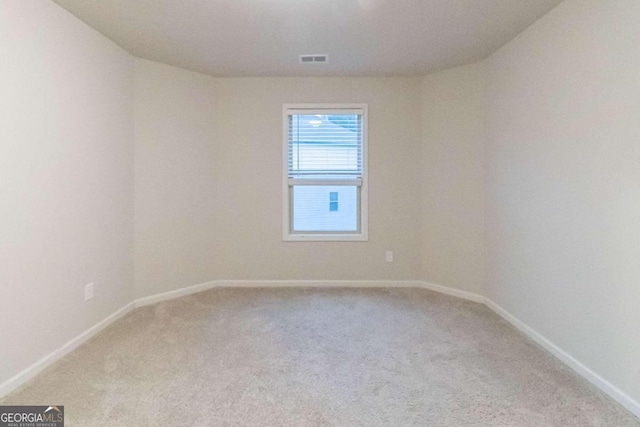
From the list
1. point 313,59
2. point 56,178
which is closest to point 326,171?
point 313,59

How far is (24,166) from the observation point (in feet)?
7.10

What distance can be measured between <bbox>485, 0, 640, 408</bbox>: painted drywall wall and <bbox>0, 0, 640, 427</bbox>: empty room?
15 millimetres

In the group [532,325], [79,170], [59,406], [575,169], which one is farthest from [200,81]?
[532,325]

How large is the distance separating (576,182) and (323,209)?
259cm

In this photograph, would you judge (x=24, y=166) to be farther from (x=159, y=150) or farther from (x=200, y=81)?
(x=200, y=81)

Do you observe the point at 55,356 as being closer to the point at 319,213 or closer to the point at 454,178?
the point at 319,213

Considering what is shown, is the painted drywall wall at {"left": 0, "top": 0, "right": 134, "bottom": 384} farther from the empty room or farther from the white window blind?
the white window blind

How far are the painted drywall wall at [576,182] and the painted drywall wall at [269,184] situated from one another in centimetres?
116

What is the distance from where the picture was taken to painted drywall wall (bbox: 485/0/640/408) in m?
1.91

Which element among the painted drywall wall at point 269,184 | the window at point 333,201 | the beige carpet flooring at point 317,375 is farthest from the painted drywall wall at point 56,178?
the window at point 333,201

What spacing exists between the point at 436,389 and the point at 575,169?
5.48 feet

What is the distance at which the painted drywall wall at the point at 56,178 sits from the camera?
208 cm

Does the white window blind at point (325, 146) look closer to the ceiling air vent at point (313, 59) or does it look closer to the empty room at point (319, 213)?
the empty room at point (319, 213)

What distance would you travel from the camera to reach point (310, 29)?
2.86 metres
